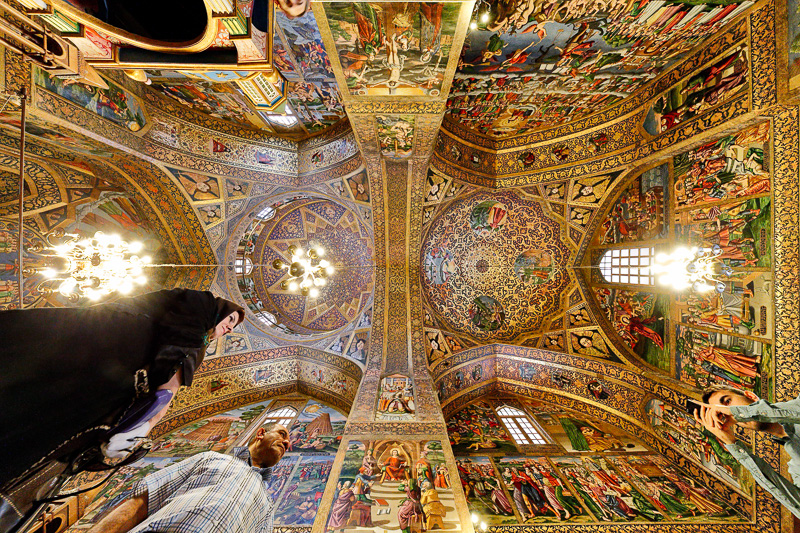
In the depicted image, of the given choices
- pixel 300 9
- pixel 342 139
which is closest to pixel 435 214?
pixel 342 139

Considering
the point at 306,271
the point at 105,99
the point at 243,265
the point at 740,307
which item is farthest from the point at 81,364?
the point at 740,307

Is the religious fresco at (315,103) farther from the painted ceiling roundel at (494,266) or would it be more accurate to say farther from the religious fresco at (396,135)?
the painted ceiling roundel at (494,266)

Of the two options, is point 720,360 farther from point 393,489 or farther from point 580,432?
point 393,489

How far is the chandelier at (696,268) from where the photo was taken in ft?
19.0

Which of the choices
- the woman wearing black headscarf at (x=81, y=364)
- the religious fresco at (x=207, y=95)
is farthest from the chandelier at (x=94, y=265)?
the religious fresco at (x=207, y=95)

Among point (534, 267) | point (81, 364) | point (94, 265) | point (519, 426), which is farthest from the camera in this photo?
point (534, 267)

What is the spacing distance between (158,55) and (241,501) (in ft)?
18.5

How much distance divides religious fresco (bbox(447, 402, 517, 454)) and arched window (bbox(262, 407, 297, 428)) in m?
4.89

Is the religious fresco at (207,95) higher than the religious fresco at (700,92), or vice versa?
the religious fresco at (207,95)

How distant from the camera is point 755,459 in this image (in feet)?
11.5

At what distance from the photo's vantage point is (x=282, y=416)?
909cm

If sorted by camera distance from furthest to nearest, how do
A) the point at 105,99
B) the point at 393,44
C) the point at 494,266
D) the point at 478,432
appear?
the point at 494,266 < the point at 478,432 < the point at 105,99 < the point at 393,44

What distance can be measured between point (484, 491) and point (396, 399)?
2.73 metres

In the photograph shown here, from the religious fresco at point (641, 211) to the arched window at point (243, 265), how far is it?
12042mm
